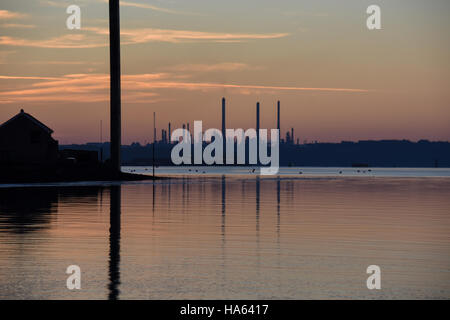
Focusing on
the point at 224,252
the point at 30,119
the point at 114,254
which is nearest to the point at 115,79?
the point at 30,119

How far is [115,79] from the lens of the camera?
91000mm

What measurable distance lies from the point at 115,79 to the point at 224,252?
7334 cm

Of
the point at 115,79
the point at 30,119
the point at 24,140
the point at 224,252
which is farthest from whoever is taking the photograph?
the point at 30,119

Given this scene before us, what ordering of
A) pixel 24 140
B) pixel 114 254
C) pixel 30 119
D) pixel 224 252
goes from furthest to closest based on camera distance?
pixel 30 119 → pixel 24 140 → pixel 224 252 → pixel 114 254

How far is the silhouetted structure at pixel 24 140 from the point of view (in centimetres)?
9625

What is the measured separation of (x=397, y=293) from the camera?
1364cm

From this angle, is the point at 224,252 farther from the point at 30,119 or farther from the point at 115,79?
the point at 30,119

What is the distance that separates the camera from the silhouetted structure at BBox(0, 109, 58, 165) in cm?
9625

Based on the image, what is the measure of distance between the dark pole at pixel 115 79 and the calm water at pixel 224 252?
5530 centimetres

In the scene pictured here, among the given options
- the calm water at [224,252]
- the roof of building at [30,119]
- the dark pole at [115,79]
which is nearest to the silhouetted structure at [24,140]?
the roof of building at [30,119]

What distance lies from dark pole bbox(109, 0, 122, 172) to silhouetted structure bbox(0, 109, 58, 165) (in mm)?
9380
